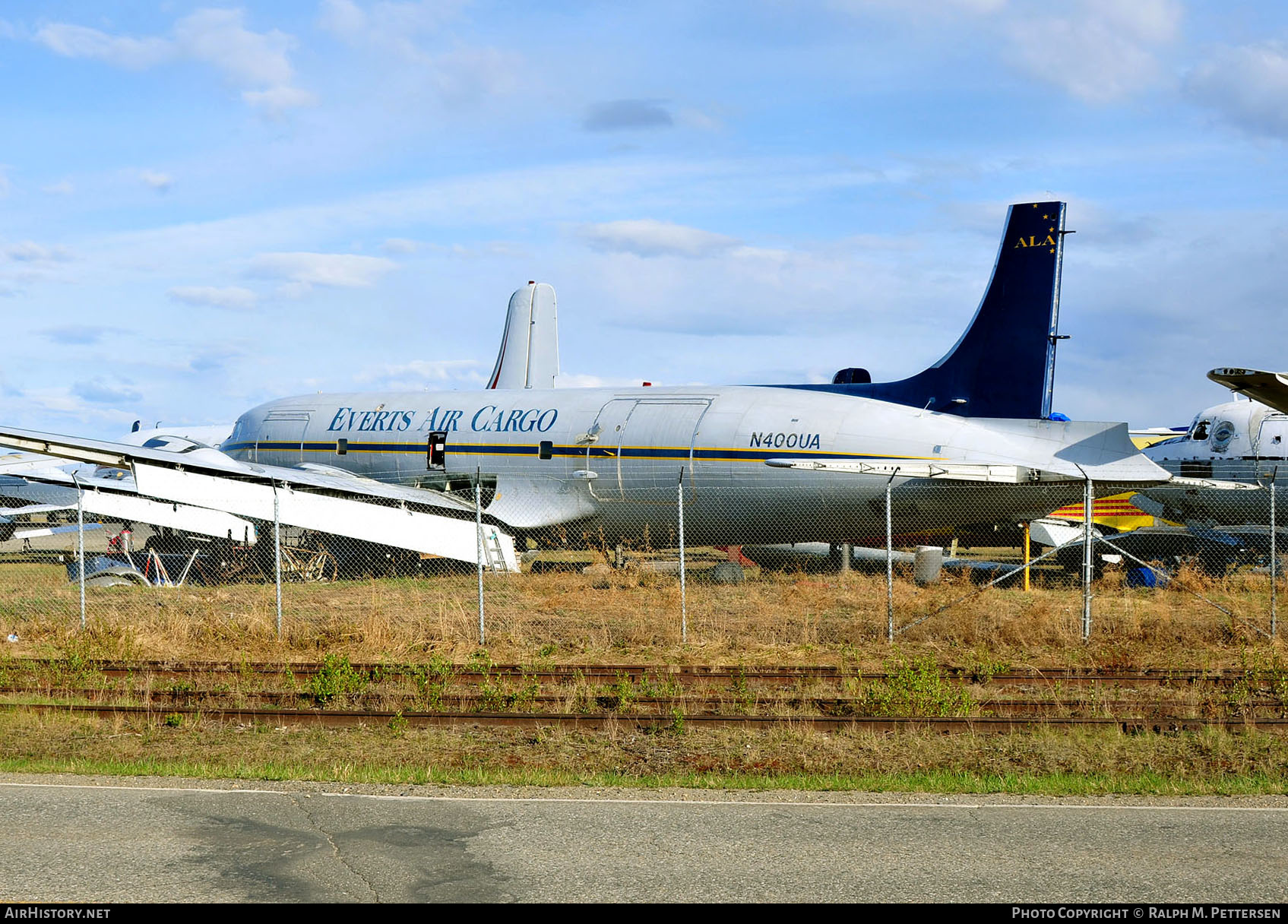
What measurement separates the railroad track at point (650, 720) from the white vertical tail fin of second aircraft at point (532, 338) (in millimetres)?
25232

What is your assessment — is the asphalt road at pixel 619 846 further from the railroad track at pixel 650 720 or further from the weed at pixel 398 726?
the railroad track at pixel 650 720

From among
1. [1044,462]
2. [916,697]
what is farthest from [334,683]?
[1044,462]

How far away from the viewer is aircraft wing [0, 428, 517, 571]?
1995 cm

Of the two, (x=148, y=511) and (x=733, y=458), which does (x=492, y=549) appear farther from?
(x=148, y=511)

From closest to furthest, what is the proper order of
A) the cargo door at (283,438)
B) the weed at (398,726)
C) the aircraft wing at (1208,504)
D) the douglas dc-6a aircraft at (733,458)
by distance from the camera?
1. the weed at (398,726)
2. the douglas dc-6a aircraft at (733,458)
3. the aircraft wing at (1208,504)
4. the cargo door at (283,438)

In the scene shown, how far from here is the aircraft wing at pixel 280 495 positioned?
19953 mm

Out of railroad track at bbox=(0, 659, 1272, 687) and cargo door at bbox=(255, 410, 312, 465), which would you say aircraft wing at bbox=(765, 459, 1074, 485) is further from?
cargo door at bbox=(255, 410, 312, 465)

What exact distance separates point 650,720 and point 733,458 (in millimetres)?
11751

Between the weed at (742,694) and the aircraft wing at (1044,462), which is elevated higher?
the aircraft wing at (1044,462)

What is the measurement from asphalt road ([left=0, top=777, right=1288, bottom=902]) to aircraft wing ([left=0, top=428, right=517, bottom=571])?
10.0 m

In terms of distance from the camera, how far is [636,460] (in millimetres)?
24656

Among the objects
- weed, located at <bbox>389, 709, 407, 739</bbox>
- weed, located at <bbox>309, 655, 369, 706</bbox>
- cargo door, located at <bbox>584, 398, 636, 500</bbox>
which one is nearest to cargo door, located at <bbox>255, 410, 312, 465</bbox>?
cargo door, located at <bbox>584, 398, 636, 500</bbox>

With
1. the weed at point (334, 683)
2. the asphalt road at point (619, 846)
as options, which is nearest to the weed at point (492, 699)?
the weed at point (334, 683)

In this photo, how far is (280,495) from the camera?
71.5 ft
